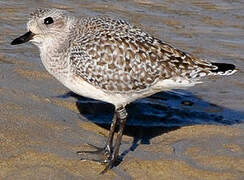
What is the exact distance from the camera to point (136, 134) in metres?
9.24

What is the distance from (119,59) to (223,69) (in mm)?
1468

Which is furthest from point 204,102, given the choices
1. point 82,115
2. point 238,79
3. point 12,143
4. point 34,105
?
point 12,143

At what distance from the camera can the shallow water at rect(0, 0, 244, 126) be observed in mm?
10039

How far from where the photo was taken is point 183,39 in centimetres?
1328

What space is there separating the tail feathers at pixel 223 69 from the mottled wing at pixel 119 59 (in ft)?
1.77

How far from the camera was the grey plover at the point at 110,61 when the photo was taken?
7.99 m

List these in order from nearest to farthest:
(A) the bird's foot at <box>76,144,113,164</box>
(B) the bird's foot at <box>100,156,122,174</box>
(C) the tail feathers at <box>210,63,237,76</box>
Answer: (B) the bird's foot at <box>100,156,122,174</box>, (A) the bird's foot at <box>76,144,113,164</box>, (C) the tail feathers at <box>210,63,237,76</box>

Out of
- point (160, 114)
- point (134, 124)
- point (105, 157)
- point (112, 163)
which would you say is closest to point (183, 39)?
point (160, 114)

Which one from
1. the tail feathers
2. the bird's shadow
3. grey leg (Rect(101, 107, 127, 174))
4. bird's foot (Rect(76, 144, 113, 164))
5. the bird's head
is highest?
the bird's head

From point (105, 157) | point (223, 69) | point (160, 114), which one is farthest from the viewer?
point (160, 114)

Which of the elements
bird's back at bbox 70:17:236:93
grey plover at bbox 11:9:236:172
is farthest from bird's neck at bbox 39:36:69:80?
bird's back at bbox 70:17:236:93

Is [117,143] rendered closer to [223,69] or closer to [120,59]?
[120,59]

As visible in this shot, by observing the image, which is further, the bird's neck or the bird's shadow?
the bird's shadow

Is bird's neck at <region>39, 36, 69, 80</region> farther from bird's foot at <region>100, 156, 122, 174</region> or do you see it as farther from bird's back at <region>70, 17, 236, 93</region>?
bird's foot at <region>100, 156, 122, 174</region>
